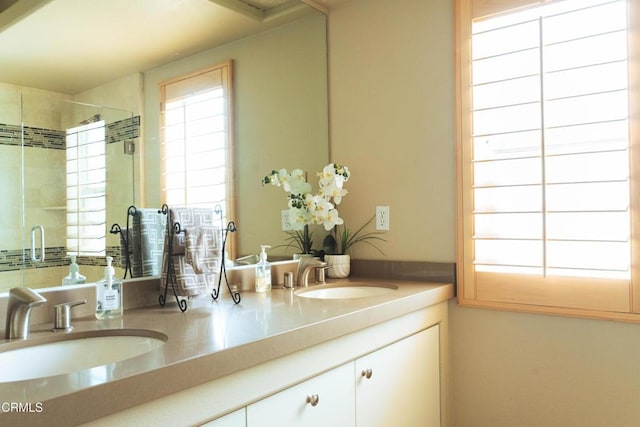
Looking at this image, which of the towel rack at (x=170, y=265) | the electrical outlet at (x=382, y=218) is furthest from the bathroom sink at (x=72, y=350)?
the electrical outlet at (x=382, y=218)

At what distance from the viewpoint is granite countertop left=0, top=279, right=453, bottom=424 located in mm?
822

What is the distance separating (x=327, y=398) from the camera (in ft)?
4.54

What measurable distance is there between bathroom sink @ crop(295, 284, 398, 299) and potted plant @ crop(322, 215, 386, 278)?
0.17m

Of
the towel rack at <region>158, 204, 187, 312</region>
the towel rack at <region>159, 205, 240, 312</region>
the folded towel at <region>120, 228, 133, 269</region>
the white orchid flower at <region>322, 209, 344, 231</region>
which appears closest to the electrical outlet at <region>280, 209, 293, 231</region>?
the white orchid flower at <region>322, 209, 344, 231</region>

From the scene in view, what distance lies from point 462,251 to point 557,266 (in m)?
0.38

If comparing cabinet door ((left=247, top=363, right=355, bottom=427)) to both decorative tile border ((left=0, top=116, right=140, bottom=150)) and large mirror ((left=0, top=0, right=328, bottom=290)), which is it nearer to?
large mirror ((left=0, top=0, right=328, bottom=290))

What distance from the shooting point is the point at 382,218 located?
2.31m

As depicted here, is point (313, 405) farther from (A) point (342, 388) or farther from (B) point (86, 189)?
(B) point (86, 189)

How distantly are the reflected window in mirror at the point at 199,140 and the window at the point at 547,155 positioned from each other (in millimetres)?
993

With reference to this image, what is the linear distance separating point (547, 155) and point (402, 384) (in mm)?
1026

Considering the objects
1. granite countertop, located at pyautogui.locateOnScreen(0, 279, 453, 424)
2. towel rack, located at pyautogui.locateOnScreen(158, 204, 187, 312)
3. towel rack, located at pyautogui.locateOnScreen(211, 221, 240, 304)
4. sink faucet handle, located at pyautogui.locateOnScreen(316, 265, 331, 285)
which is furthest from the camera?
sink faucet handle, located at pyautogui.locateOnScreen(316, 265, 331, 285)

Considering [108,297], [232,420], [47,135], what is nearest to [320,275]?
[108,297]

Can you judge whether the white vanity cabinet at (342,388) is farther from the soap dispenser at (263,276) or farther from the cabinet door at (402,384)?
the soap dispenser at (263,276)

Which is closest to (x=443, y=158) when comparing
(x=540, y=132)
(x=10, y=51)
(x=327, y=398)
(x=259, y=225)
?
(x=540, y=132)
